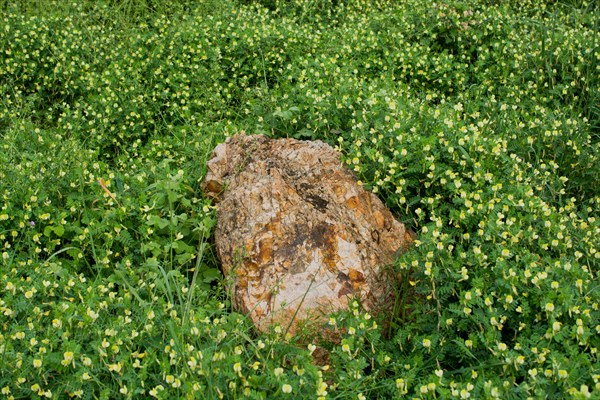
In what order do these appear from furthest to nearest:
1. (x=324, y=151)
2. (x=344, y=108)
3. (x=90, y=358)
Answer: (x=344, y=108), (x=324, y=151), (x=90, y=358)

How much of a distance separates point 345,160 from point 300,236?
0.70m

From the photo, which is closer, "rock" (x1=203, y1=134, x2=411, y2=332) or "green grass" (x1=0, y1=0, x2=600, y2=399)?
"green grass" (x1=0, y1=0, x2=600, y2=399)

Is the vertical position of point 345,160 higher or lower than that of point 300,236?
higher

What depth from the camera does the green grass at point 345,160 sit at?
321 centimetres

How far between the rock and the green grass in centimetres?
13

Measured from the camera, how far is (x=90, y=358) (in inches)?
126

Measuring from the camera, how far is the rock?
152 inches

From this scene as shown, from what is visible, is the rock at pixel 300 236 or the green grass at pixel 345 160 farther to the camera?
the rock at pixel 300 236

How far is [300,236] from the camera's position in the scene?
13.4 ft

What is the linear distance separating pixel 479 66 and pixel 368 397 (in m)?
4.08

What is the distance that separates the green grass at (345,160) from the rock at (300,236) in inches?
A: 5.0

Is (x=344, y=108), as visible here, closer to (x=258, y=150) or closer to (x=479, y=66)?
(x=258, y=150)

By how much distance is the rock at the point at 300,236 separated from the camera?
3854 millimetres

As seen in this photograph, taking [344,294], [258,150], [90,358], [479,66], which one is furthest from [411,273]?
[479,66]
